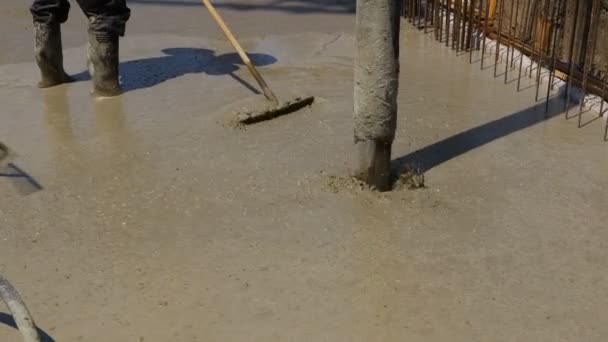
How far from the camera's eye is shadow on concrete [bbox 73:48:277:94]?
634cm

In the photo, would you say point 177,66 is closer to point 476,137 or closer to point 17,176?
point 17,176

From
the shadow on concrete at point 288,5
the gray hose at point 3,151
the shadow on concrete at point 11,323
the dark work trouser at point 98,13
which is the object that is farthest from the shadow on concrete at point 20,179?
the shadow on concrete at point 288,5

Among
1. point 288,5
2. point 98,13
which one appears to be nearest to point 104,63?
point 98,13

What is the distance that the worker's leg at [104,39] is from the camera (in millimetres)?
5812

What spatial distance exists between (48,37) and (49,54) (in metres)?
0.13

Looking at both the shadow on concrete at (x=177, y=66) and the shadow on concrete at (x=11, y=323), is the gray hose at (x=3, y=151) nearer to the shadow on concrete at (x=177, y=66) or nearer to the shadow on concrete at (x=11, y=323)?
the shadow on concrete at (x=177, y=66)

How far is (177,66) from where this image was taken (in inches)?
265

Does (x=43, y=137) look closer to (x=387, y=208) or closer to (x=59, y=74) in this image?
(x=59, y=74)

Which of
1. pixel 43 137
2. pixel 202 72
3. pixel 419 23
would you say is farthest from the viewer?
pixel 419 23

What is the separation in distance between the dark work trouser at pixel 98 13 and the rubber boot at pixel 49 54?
8cm

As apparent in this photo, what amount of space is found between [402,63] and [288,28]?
1709 millimetres

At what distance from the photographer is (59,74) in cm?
619

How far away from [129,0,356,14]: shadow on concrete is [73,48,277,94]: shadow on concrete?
1.73m

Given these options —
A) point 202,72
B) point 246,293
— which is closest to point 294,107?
point 202,72
